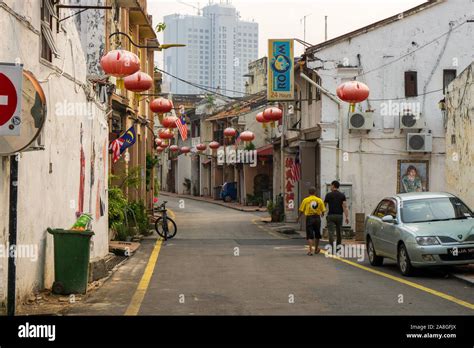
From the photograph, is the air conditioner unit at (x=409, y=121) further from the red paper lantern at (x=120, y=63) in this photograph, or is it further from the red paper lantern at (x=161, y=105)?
the red paper lantern at (x=120, y=63)

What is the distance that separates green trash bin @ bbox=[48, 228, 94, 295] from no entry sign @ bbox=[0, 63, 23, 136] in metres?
4.30

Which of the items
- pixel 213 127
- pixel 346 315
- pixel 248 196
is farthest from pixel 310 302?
pixel 213 127

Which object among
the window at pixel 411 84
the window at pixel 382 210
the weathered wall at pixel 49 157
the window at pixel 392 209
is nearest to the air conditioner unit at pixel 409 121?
the window at pixel 411 84

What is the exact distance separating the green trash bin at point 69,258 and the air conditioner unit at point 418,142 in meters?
18.6

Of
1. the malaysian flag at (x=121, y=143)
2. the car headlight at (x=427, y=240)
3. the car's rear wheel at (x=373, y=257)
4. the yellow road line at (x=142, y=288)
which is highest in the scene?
the malaysian flag at (x=121, y=143)

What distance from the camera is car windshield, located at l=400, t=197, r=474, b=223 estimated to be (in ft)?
53.3

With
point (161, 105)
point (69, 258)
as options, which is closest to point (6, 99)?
point (69, 258)

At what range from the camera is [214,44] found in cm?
15088

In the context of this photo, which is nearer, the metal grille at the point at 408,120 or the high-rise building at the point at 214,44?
the metal grille at the point at 408,120

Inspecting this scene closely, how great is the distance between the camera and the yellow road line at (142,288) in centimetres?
1118

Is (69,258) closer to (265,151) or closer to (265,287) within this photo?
(265,287)

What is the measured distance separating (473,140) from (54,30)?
33.4 feet

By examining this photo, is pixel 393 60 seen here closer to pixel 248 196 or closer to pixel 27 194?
pixel 27 194

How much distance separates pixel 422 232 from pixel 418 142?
46.3ft
